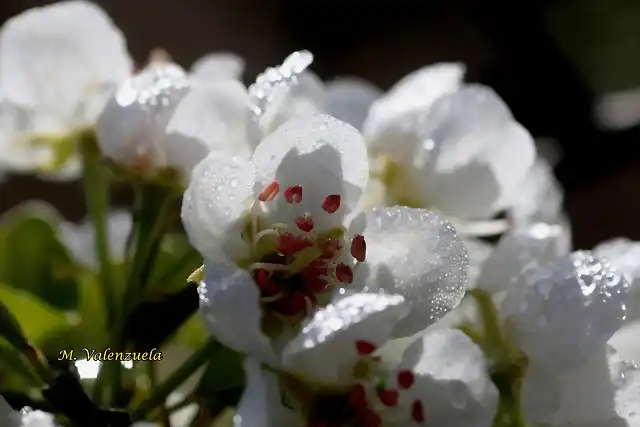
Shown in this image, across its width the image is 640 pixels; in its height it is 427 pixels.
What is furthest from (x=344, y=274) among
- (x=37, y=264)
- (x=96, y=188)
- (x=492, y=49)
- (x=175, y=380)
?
(x=492, y=49)

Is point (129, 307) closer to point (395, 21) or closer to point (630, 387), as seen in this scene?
point (630, 387)

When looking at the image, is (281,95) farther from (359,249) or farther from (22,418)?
(22,418)

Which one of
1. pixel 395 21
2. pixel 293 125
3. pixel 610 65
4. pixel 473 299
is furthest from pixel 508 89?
pixel 293 125

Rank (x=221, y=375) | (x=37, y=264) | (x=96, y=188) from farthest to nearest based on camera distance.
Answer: (x=37, y=264), (x=96, y=188), (x=221, y=375)

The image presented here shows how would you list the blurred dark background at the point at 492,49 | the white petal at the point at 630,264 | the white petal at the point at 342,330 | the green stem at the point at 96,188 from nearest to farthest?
the white petal at the point at 342,330 → the white petal at the point at 630,264 → the green stem at the point at 96,188 → the blurred dark background at the point at 492,49

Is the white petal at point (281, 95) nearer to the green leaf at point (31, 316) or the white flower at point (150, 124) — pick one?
the white flower at point (150, 124)

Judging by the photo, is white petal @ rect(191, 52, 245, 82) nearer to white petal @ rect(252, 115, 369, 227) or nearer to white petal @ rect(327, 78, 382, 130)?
white petal @ rect(327, 78, 382, 130)

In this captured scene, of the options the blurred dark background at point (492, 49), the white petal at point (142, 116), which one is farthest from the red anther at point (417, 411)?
the blurred dark background at point (492, 49)

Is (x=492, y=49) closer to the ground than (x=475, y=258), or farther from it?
closer to the ground
